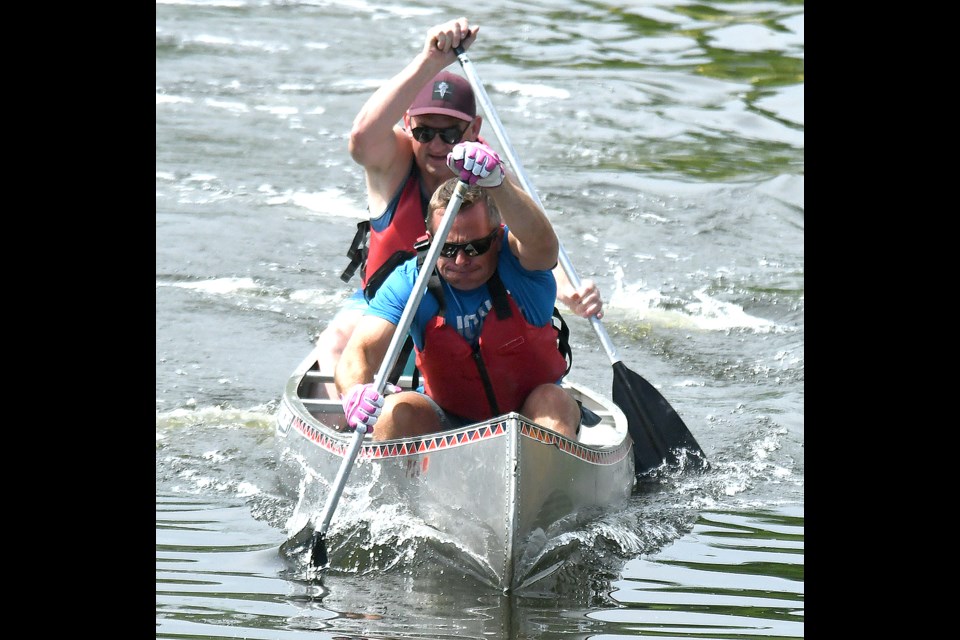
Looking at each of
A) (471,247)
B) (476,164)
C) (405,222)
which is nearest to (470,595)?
(471,247)

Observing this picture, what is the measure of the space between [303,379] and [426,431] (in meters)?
1.57

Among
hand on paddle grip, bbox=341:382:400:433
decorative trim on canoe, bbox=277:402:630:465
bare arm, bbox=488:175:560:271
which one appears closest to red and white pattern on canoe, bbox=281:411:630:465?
decorative trim on canoe, bbox=277:402:630:465

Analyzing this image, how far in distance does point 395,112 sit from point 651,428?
2.18 metres

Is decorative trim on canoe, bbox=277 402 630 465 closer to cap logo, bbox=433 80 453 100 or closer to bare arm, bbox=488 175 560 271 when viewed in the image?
bare arm, bbox=488 175 560 271

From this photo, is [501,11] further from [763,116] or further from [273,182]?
[273,182]

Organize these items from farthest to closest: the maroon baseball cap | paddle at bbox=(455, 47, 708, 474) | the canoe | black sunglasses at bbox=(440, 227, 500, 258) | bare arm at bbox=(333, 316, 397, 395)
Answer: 1. paddle at bbox=(455, 47, 708, 474)
2. the maroon baseball cap
3. bare arm at bbox=(333, 316, 397, 395)
4. black sunglasses at bbox=(440, 227, 500, 258)
5. the canoe

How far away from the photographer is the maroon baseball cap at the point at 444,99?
6.18 m

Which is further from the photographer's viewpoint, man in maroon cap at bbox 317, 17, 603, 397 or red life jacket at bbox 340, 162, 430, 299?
red life jacket at bbox 340, 162, 430, 299

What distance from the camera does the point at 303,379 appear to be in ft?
22.7

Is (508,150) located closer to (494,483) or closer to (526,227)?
(526,227)

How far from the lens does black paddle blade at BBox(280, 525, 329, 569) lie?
534 cm

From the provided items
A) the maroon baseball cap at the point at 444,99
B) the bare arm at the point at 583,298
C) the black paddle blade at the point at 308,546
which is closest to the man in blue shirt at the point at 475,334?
the black paddle blade at the point at 308,546

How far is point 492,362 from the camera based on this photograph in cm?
546
